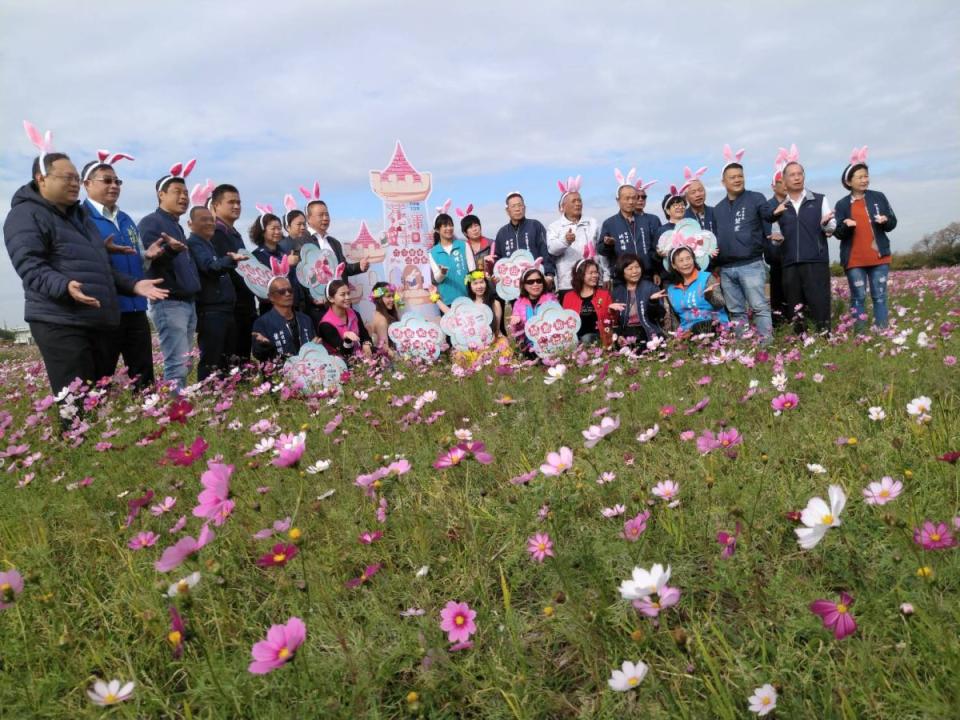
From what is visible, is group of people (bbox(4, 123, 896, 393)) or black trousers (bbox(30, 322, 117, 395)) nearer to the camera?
black trousers (bbox(30, 322, 117, 395))

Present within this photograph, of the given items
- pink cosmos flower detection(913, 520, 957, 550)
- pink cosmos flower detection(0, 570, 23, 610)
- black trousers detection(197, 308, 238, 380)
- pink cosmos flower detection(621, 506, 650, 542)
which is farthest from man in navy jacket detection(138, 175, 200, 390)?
pink cosmos flower detection(913, 520, 957, 550)

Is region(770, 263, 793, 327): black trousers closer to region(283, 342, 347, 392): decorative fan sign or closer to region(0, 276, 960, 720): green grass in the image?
region(0, 276, 960, 720): green grass

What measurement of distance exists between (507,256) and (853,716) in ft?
17.7

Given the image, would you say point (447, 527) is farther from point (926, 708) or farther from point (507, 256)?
point (507, 256)

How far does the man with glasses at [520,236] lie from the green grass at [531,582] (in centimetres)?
357

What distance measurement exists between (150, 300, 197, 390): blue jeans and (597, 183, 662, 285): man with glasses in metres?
3.73

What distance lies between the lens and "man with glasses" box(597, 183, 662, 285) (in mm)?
5605

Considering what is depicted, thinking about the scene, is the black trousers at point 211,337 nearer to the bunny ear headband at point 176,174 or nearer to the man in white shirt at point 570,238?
the bunny ear headband at point 176,174

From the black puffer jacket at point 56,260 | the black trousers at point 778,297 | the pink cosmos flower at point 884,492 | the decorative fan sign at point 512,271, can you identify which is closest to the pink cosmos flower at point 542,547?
the pink cosmos flower at point 884,492

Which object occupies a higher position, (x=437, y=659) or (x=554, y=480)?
(x=554, y=480)

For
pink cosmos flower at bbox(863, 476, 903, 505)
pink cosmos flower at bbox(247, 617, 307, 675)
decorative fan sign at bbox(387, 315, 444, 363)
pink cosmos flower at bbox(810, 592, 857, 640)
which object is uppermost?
decorative fan sign at bbox(387, 315, 444, 363)

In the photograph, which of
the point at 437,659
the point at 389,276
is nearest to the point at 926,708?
the point at 437,659

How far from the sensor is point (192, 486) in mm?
2354

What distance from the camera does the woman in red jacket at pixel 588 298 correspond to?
5.41m
